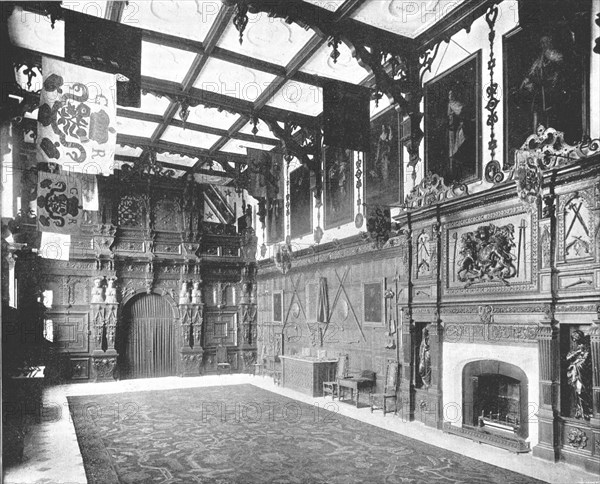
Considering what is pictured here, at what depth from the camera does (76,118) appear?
20.3 feet

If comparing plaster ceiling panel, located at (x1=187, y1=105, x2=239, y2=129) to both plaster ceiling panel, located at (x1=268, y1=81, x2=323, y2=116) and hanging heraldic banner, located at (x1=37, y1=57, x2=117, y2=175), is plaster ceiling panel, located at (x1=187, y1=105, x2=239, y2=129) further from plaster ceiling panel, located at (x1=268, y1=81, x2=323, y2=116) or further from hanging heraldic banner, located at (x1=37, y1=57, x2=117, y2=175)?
hanging heraldic banner, located at (x1=37, y1=57, x2=117, y2=175)

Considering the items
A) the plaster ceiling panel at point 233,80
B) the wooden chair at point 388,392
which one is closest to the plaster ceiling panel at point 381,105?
the plaster ceiling panel at point 233,80

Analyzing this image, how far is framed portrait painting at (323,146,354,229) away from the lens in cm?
1138

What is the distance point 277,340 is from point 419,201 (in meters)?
7.42

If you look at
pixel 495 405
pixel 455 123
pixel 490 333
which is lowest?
pixel 495 405

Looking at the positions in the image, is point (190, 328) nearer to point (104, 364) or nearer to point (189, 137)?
point (104, 364)

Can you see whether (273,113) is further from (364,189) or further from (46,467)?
(46,467)

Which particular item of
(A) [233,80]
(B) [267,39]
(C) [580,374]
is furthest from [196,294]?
(C) [580,374]

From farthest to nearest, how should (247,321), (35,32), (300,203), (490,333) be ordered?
(247,321) → (300,203) → (35,32) → (490,333)

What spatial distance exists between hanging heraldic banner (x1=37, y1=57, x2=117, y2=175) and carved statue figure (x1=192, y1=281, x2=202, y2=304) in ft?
33.6

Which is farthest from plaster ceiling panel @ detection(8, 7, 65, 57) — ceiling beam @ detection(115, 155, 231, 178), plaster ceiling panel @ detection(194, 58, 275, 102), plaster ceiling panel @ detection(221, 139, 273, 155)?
ceiling beam @ detection(115, 155, 231, 178)

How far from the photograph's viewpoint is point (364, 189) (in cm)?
1076

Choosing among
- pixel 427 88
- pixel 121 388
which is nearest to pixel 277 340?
pixel 121 388

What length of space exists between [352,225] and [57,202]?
589 cm
